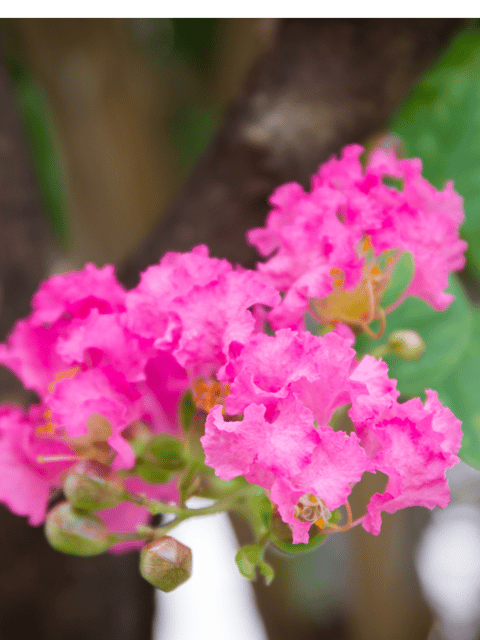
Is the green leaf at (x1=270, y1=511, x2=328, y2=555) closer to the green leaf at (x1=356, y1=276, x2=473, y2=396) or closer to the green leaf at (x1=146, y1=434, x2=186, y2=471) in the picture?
the green leaf at (x1=146, y1=434, x2=186, y2=471)

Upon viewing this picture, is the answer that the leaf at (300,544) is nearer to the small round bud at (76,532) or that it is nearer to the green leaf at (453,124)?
the small round bud at (76,532)

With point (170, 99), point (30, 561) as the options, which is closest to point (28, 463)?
point (30, 561)

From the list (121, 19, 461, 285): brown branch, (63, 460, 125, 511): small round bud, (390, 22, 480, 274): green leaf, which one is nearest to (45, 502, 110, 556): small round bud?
(63, 460, 125, 511): small round bud

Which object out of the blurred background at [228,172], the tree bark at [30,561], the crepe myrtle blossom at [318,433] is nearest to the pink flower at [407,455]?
the crepe myrtle blossom at [318,433]

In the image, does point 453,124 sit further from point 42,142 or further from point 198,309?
point 42,142

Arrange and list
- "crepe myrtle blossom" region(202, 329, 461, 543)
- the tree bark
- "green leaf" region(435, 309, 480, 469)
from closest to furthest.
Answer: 1. "crepe myrtle blossom" region(202, 329, 461, 543)
2. "green leaf" region(435, 309, 480, 469)
3. the tree bark

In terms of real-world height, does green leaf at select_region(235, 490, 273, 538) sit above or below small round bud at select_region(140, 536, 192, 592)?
above

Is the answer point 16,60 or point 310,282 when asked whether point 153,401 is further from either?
point 16,60
